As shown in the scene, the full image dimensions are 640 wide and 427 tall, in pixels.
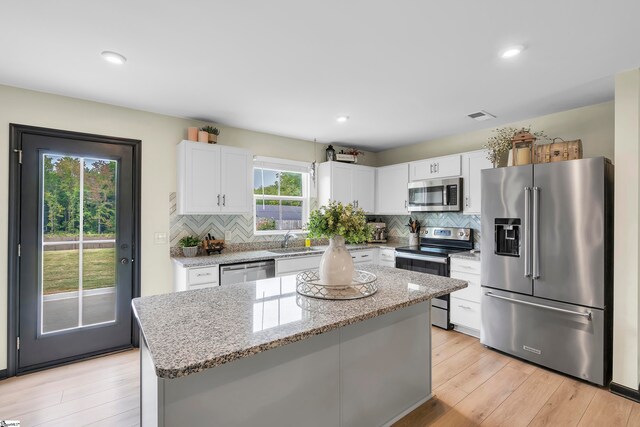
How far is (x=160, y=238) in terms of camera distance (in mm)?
3414

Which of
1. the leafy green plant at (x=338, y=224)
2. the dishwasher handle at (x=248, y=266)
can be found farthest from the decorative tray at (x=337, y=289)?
the dishwasher handle at (x=248, y=266)

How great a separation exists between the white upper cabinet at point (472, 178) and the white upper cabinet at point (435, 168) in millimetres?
112

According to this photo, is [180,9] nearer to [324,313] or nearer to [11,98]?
[324,313]

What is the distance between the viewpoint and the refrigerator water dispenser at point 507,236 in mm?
2957

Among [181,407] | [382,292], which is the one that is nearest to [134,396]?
[181,407]

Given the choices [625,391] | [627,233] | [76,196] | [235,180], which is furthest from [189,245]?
[625,391]

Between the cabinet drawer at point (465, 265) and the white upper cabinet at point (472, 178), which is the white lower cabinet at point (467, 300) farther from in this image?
the white upper cabinet at point (472, 178)

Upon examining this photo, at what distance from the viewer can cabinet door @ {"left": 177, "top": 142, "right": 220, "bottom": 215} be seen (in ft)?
11.0

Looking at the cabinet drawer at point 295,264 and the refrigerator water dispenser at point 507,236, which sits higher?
the refrigerator water dispenser at point 507,236

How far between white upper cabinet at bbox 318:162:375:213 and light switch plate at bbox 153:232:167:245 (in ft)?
7.05

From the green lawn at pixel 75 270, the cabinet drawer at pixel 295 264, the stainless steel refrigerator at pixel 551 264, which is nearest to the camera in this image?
the stainless steel refrigerator at pixel 551 264

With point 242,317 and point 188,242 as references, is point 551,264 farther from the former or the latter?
point 188,242

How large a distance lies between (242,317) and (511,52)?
2.39m

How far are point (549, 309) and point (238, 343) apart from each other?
2.82 m
